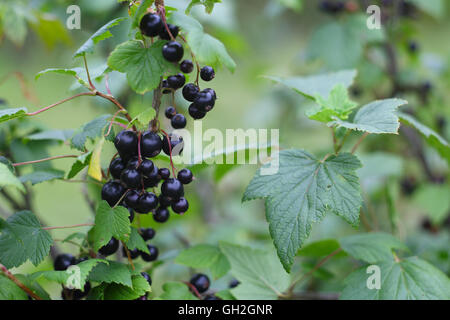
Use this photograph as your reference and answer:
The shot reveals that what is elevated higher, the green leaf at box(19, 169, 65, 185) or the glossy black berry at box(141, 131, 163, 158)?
the glossy black berry at box(141, 131, 163, 158)

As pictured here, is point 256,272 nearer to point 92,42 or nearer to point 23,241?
point 23,241

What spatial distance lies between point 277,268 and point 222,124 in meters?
2.04

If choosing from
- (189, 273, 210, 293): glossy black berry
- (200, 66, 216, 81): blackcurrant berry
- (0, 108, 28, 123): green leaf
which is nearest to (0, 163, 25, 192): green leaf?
(0, 108, 28, 123): green leaf

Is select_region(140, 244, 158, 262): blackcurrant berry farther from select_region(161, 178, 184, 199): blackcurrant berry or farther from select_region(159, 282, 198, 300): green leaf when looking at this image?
select_region(161, 178, 184, 199): blackcurrant berry

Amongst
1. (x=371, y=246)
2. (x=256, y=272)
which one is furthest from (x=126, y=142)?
(x=371, y=246)

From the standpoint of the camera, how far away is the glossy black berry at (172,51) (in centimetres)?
65

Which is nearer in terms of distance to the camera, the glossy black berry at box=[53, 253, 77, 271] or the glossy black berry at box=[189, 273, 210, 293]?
the glossy black berry at box=[53, 253, 77, 271]

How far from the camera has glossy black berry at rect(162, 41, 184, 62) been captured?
2.13 ft

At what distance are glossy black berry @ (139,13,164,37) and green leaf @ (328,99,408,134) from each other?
35cm

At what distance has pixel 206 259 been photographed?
3.01 ft

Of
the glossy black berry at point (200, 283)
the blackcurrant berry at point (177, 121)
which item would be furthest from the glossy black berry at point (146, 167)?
the glossy black berry at point (200, 283)
